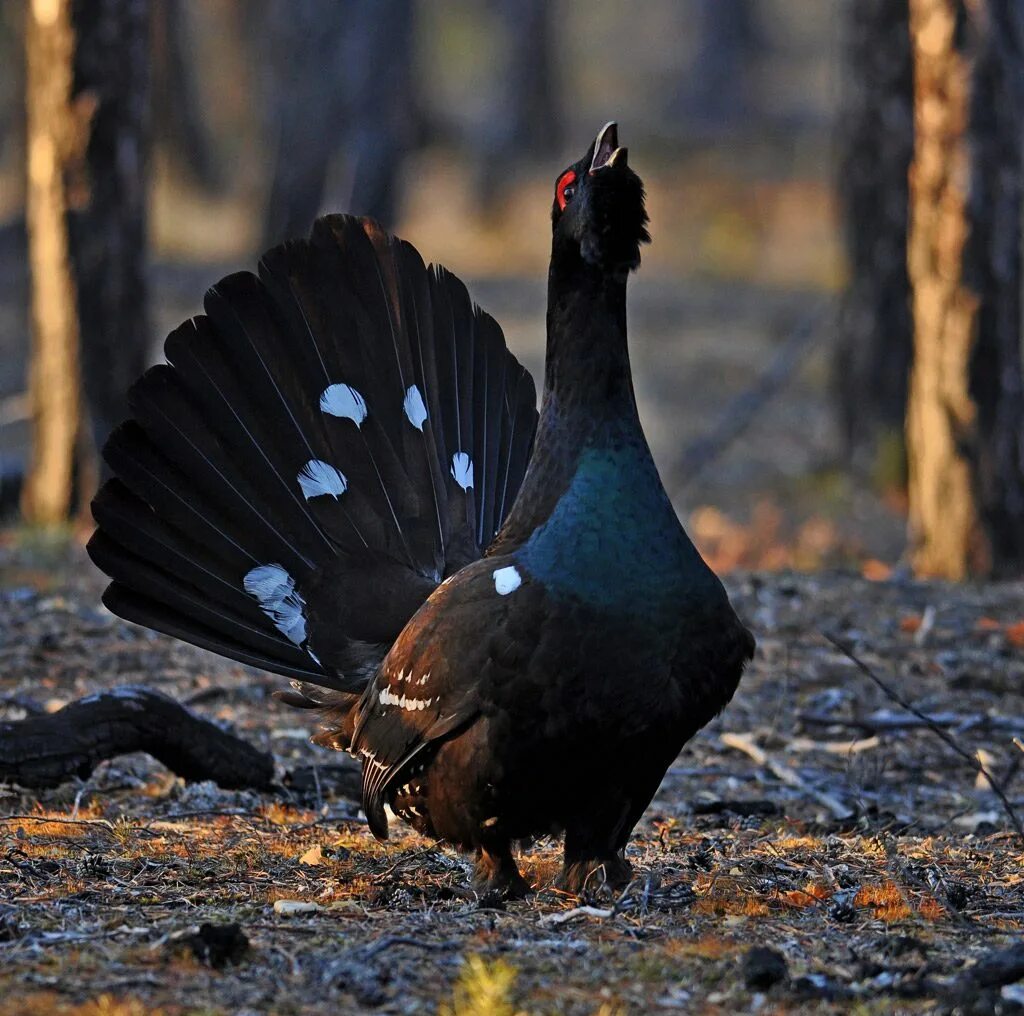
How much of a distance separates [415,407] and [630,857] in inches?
76.6

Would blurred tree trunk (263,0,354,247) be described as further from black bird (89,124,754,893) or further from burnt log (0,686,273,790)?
burnt log (0,686,273,790)

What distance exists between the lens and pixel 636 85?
50.1 m

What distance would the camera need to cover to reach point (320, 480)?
21.8 ft

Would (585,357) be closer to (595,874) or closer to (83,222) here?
(595,874)

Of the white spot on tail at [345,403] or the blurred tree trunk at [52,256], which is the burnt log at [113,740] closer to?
the white spot on tail at [345,403]

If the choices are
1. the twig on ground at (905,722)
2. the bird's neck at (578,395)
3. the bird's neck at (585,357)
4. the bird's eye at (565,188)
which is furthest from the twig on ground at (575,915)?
the twig on ground at (905,722)

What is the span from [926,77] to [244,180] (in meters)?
22.2

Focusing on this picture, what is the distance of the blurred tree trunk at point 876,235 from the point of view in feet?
47.0

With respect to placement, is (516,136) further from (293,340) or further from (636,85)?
(293,340)

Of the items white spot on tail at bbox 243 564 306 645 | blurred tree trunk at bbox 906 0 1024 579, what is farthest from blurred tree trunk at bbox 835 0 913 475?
white spot on tail at bbox 243 564 306 645

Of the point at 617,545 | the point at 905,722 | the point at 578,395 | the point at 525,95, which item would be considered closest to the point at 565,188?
the point at 578,395

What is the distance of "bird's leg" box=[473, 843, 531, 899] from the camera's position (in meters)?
5.45

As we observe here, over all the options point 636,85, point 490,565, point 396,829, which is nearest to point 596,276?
point 490,565

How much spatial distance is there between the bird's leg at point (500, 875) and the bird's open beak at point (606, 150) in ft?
6.96
